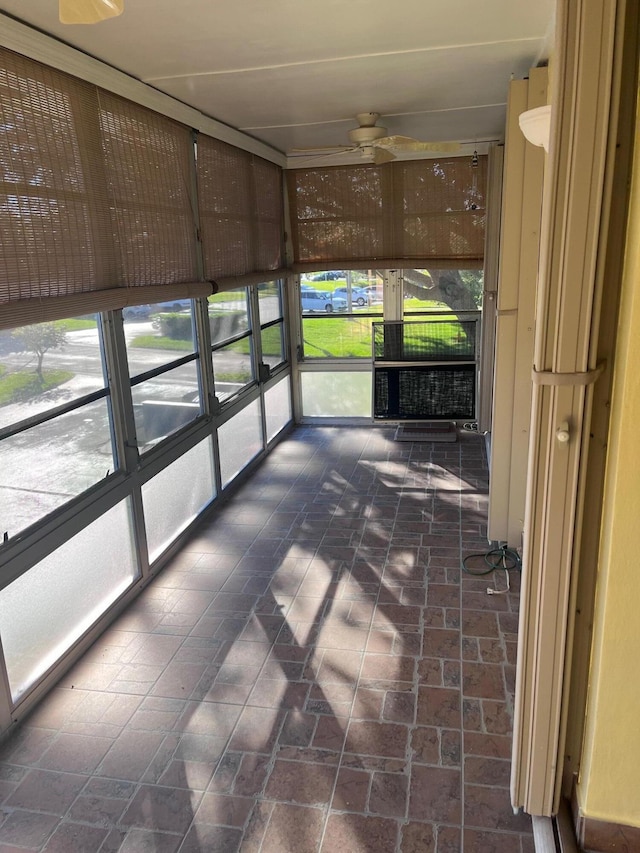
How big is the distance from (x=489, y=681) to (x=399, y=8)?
2.98m

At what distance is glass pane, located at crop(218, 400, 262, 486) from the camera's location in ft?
17.6

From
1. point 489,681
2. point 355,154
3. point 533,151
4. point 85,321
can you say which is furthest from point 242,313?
point 489,681

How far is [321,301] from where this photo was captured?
716 centimetres

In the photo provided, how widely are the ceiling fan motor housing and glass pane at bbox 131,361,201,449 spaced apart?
208 centimetres

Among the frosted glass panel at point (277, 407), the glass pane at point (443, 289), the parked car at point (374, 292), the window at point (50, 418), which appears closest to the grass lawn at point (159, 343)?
the window at point (50, 418)

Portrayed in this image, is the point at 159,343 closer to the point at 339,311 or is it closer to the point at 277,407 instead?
the point at 277,407

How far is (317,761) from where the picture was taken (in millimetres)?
2578

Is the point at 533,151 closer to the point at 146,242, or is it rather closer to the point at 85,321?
the point at 146,242

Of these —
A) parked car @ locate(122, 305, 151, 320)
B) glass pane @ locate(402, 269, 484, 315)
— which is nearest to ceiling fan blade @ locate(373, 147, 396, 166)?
glass pane @ locate(402, 269, 484, 315)

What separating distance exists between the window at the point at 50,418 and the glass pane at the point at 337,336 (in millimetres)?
3945

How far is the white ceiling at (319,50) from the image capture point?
8.93ft

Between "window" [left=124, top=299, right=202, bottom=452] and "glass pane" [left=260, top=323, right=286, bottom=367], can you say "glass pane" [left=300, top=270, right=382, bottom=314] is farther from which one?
"window" [left=124, top=299, right=202, bottom=452]

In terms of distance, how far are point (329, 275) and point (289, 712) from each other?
508cm

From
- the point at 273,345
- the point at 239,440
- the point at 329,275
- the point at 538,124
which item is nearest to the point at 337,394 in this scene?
the point at 273,345
